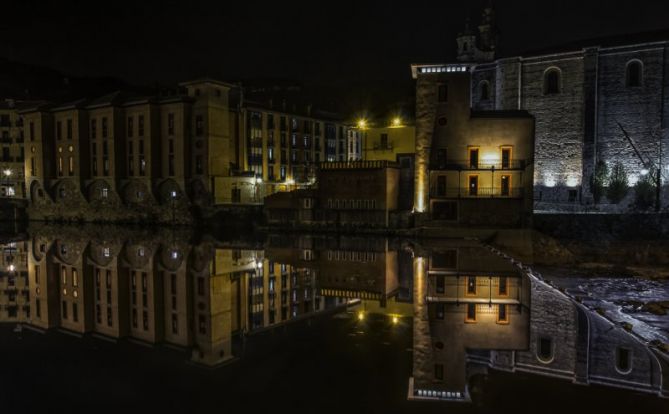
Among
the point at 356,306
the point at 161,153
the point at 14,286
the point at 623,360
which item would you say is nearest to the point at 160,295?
the point at 14,286

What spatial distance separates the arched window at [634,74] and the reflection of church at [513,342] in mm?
31962

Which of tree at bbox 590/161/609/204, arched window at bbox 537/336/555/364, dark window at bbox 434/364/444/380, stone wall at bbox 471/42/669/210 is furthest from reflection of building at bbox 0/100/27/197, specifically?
arched window at bbox 537/336/555/364

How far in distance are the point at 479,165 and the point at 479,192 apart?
2.09 metres

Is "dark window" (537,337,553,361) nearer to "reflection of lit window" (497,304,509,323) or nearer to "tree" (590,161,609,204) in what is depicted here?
"reflection of lit window" (497,304,509,323)

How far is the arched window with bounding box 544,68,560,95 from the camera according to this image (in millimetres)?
41906

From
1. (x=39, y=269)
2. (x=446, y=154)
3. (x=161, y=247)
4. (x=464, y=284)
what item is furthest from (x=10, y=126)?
(x=464, y=284)

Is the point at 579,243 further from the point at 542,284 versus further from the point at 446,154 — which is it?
the point at 542,284

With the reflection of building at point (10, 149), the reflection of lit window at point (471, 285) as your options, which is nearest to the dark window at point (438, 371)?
the reflection of lit window at point (471, 285)

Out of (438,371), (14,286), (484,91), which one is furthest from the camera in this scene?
(484,91)

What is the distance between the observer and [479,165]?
35656 millimetres

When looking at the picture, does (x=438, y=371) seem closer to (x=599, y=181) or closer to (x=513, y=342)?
(x=513, y=342)

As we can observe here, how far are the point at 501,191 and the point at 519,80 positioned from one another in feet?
45.4

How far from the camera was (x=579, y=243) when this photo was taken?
3253 centimetres

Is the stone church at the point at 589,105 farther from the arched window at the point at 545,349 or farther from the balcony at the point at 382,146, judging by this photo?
the arched window at the point at 545,349
